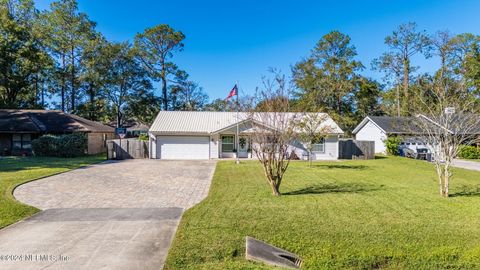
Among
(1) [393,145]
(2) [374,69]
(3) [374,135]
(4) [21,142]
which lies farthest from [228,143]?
(2) [374,69]

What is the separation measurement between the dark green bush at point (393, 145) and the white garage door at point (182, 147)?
1662cm

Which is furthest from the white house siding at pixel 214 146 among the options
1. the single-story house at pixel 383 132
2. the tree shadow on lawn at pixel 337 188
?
the single-story house at pixel 383 132

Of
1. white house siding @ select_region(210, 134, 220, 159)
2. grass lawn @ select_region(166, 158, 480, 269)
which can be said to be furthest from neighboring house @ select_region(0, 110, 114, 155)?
grass lawn @ select_region(166, 158, 480, 269)

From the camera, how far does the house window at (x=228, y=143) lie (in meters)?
23.2

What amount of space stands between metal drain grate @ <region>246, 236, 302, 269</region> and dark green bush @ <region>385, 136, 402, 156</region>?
2420cm

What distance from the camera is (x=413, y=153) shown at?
24.5 m

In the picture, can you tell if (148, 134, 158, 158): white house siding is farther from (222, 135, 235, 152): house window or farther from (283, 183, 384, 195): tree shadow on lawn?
(283, 183, 384, 195): tree shadow on lawn

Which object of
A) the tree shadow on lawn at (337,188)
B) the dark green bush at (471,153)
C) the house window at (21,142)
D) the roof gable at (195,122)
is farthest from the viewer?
the dark green bush at (471,153)

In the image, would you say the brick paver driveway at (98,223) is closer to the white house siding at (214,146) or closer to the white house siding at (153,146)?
the white house siding at (153,146)

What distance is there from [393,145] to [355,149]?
14.7 ft

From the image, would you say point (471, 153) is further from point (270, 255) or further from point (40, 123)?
point (40, 123)

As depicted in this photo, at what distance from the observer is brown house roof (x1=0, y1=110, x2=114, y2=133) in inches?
937

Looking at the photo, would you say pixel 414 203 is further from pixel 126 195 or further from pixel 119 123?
pixel 119 123

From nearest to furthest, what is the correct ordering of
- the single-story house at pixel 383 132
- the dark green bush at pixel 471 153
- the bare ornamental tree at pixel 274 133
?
the bare ornamental tree at pixel 274 133, the dark green bush at pixel 471 153, the single-story house at pixel 383 132
